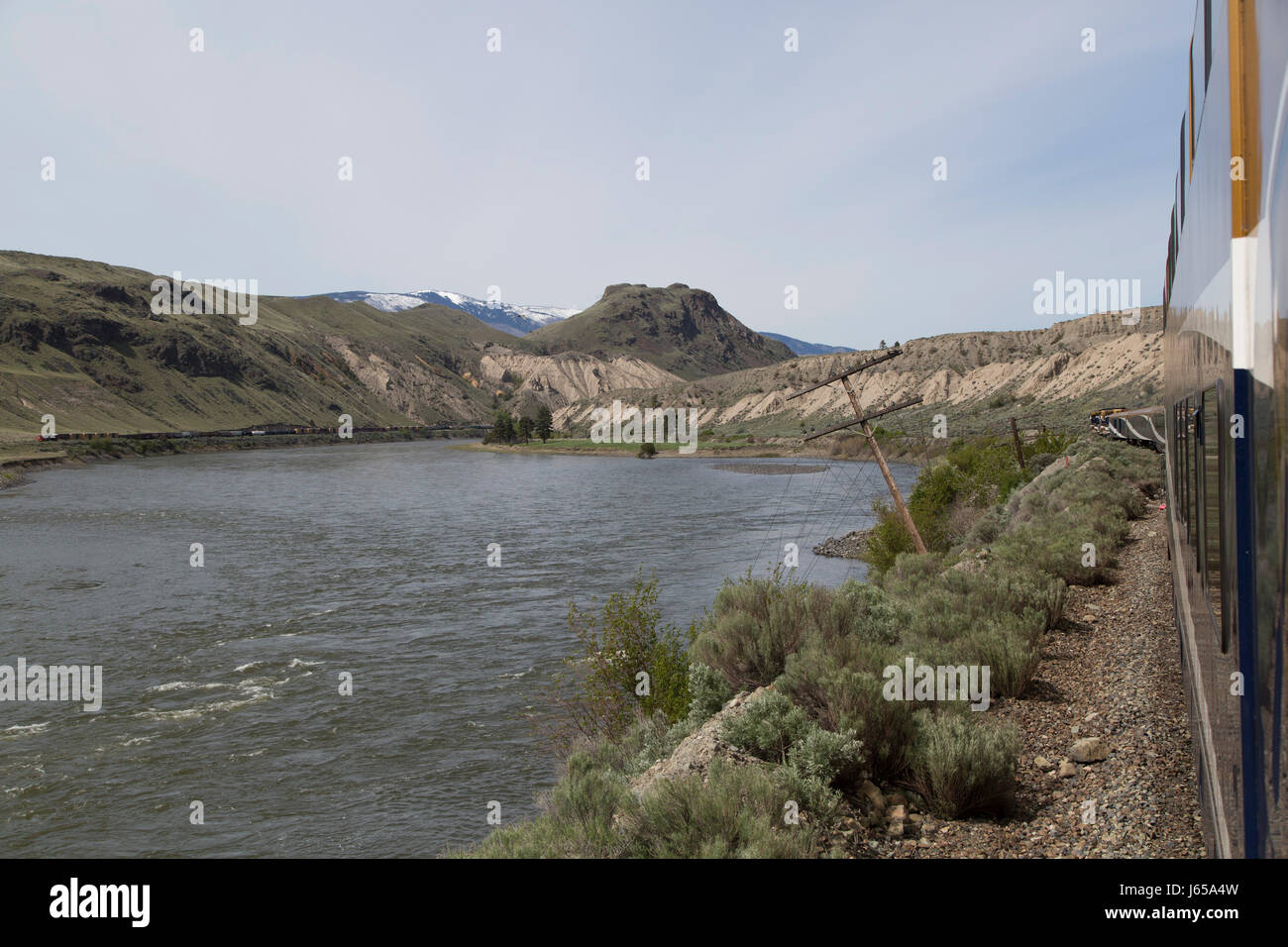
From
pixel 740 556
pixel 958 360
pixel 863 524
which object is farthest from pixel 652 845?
pixel 958 360

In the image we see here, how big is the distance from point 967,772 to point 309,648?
54.4ft

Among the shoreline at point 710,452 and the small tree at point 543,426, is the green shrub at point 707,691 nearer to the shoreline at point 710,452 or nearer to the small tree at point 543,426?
the shoreline at point 710,452

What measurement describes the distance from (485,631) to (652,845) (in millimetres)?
15518

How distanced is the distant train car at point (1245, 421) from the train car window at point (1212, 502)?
1 centimetres

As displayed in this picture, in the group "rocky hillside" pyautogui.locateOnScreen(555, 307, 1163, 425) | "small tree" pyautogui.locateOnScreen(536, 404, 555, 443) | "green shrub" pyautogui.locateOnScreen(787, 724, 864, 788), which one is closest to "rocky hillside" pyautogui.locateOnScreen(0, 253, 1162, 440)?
"rocky hillside" pyautogui.locateOnScreen(555, 307, 1163, 425)

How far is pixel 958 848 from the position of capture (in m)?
5.49

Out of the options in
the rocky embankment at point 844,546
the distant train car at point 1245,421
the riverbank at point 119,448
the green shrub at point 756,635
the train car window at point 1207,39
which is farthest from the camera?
the riverbank at point 119,448

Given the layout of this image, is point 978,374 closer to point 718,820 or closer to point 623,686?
point 623,686

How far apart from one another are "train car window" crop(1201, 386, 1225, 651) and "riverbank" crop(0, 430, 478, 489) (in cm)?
7183

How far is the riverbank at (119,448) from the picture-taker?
72.7 m

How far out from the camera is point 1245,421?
9.55 ft

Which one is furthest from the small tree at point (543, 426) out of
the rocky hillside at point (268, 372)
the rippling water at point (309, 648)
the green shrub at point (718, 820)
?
the green shrub at point (718, 820)

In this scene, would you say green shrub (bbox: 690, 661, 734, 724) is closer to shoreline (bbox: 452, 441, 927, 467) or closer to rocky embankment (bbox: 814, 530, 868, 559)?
rocky embankment (bbox: 814, 530, 868, 559)
